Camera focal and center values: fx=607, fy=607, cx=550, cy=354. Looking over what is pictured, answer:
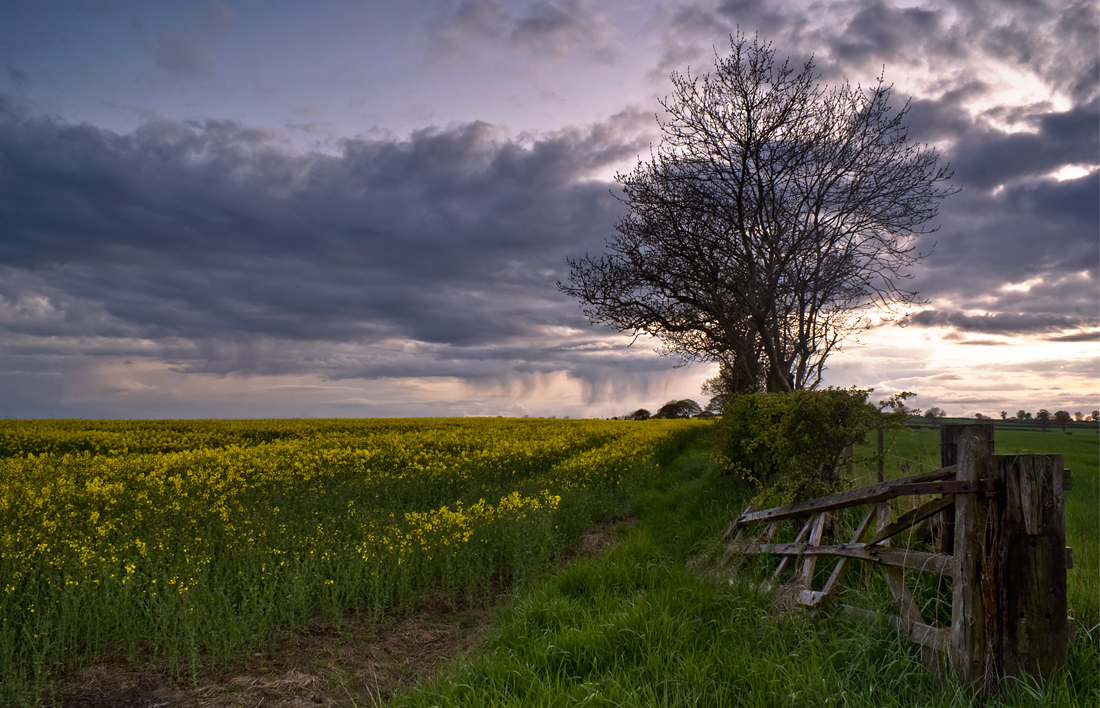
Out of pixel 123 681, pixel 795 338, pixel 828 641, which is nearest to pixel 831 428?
pixel 828 641

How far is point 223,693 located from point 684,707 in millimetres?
3601

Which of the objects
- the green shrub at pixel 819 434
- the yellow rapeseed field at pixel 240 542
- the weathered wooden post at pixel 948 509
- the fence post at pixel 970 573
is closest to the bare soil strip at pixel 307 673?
the yellow rapeseed field at pixel 240 542

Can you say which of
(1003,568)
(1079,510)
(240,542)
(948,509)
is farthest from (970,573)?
(1079,510)

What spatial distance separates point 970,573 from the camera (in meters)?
3.95

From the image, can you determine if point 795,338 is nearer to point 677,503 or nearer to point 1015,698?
point 677,503

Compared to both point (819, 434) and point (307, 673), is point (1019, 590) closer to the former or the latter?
point (819, 434)

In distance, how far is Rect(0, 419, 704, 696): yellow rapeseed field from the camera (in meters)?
5.73

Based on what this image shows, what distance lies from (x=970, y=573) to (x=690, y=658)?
1.92 meters

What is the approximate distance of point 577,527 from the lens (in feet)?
33.6

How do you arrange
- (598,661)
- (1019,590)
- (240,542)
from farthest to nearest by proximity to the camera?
1. (240,542)
2. (598,661)
3. (1019,590)

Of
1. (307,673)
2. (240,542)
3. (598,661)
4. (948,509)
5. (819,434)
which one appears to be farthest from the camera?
(240,542)

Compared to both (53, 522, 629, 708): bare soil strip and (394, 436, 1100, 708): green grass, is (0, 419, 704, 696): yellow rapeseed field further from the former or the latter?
(394, 436, 1100, 708): green grass

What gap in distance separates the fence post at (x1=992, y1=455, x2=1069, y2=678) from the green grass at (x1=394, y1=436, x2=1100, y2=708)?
18cm

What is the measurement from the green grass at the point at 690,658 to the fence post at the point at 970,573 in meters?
0.20
